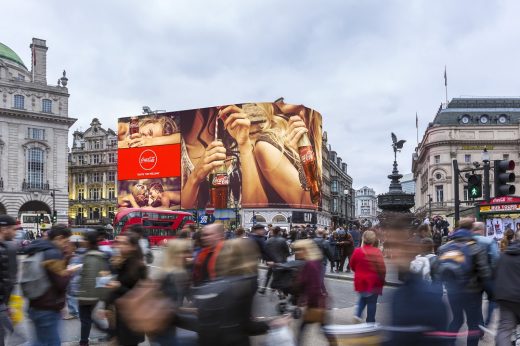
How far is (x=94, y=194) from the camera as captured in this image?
357 feet

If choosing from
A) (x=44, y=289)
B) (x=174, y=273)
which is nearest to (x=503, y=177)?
(x=174, y=273)

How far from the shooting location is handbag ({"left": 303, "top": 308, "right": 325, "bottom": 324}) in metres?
7.64

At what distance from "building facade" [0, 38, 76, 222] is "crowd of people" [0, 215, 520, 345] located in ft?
218

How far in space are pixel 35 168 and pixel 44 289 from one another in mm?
71793

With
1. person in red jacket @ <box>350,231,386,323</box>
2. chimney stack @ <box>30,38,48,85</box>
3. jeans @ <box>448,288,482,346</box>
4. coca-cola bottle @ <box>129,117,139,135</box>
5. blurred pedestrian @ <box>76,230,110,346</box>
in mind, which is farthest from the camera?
coca-cola bottle @ <box>129,117,139,135</box>

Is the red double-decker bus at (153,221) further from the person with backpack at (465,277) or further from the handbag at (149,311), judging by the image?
the handbag at (149,311)

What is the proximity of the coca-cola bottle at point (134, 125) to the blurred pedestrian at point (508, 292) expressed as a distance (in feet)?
268

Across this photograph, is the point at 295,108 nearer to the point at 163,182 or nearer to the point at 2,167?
the point at 163,182

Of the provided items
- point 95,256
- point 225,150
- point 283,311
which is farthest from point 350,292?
point 225,150

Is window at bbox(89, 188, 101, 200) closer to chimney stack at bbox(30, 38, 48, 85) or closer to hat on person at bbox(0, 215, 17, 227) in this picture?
chimney stack at bbox(30, 38, 48, 85)

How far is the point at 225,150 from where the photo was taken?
7662cm

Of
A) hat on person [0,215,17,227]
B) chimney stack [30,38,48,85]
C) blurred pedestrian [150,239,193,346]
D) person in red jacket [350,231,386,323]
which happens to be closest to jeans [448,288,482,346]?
person in red jacket [350,231,386,323]

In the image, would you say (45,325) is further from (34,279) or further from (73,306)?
(73,306)

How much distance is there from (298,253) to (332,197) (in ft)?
372
